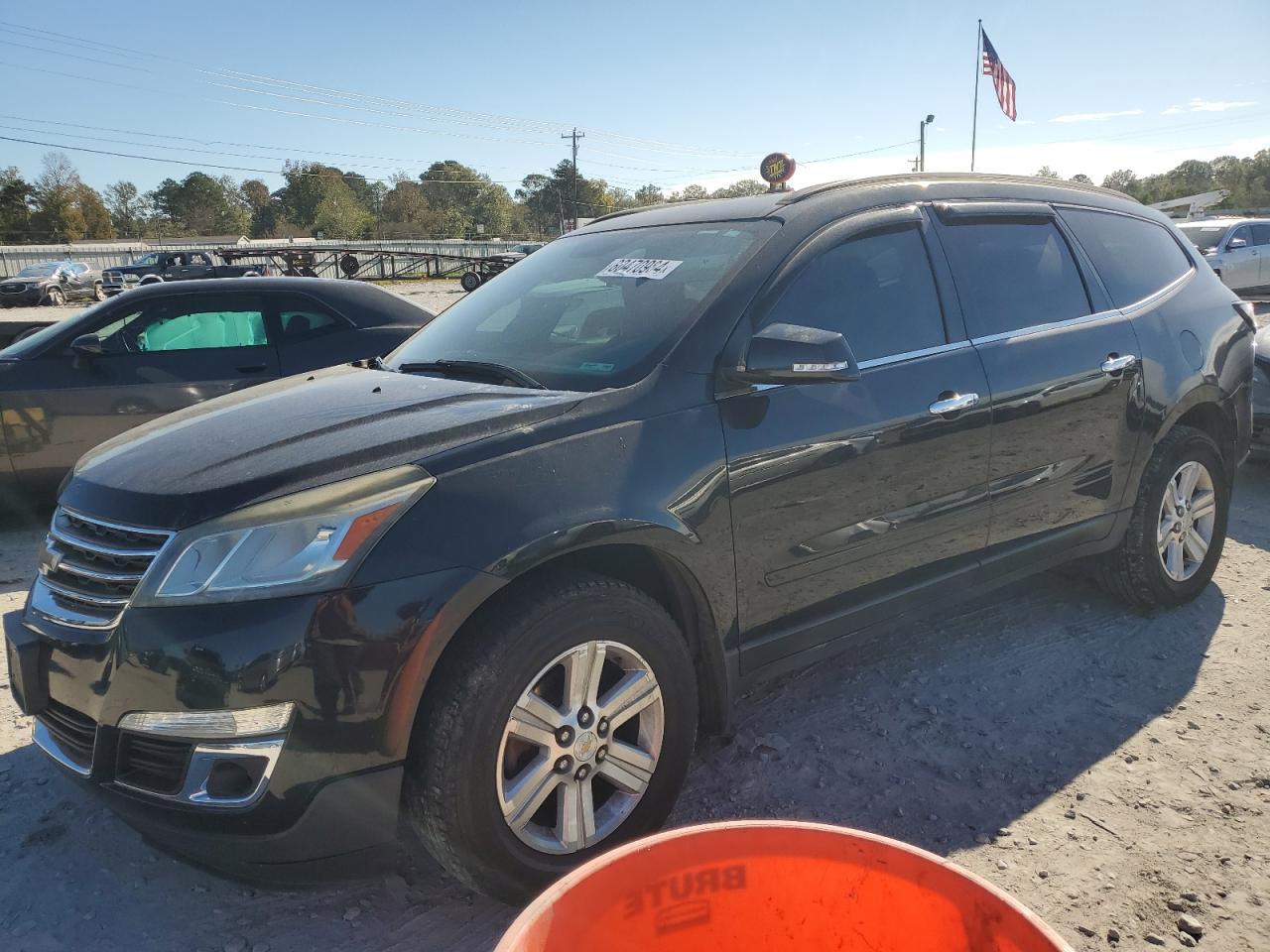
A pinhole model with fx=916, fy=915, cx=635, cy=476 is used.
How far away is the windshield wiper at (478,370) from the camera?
2738mm

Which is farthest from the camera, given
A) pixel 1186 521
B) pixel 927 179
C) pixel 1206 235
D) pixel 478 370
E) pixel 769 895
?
pixel 1206 235

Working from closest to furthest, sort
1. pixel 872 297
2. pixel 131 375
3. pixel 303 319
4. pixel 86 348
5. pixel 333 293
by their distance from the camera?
pixel 872 297 < pixel 86 348 < pixel 131 375 < pixel 303 319 < pixel 333 293

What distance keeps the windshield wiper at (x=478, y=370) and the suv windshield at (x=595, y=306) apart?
0.04 meters

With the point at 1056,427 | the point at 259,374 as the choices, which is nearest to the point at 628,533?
the point at 1056,427

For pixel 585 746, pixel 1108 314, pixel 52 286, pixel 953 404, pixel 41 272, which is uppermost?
pixel 41 272

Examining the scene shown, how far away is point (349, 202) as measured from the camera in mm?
98500

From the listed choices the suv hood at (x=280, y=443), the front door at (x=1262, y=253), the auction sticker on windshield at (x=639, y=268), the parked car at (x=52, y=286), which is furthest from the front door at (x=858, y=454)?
the parked car at (x=52, y=286)

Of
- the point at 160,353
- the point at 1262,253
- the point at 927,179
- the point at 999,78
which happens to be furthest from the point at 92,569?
the point at 999,78

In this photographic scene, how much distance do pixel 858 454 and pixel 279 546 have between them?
5.59 feet

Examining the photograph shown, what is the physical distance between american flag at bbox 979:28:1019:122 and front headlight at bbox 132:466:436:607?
30.2m

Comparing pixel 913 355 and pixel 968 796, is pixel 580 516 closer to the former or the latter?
pixel 913 355

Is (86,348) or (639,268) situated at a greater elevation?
(639,268)

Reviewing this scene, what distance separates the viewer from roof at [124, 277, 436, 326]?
6.00 m

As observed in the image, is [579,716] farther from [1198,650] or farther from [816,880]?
[1198,650]
